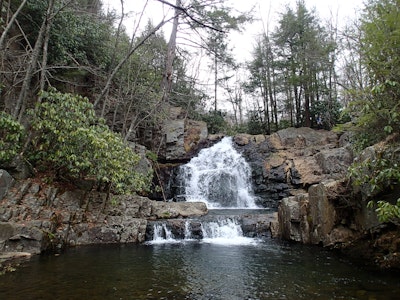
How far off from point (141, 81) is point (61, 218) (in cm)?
836

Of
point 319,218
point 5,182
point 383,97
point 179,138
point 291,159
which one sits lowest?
point 319,218

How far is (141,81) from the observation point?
1512 cm

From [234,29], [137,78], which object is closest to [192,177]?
[137,78]

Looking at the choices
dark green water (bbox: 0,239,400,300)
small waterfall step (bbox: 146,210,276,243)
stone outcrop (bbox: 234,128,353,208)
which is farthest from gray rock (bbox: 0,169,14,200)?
stone outcrop (bbox: 234,128,353,208)

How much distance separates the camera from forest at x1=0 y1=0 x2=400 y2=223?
6469mm

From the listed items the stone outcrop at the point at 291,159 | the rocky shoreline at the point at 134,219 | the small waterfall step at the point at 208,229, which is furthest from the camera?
the stone outcrop at the point at 291,159

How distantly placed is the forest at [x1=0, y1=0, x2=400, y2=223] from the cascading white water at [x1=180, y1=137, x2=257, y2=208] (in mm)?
2912

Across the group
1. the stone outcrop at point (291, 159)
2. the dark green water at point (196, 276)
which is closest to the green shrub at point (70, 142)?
the dark green water at point (196, 276)

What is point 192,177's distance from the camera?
17234mm

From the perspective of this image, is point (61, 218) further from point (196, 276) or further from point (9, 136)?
point (196, 276)

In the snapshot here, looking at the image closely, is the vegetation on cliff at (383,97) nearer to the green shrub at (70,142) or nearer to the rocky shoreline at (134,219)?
the rocky shoreline at (134,219)

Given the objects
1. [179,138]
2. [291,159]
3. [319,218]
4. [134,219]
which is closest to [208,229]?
[134,219]

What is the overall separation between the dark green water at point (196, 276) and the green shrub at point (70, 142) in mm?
2557

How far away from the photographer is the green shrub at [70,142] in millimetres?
8836
